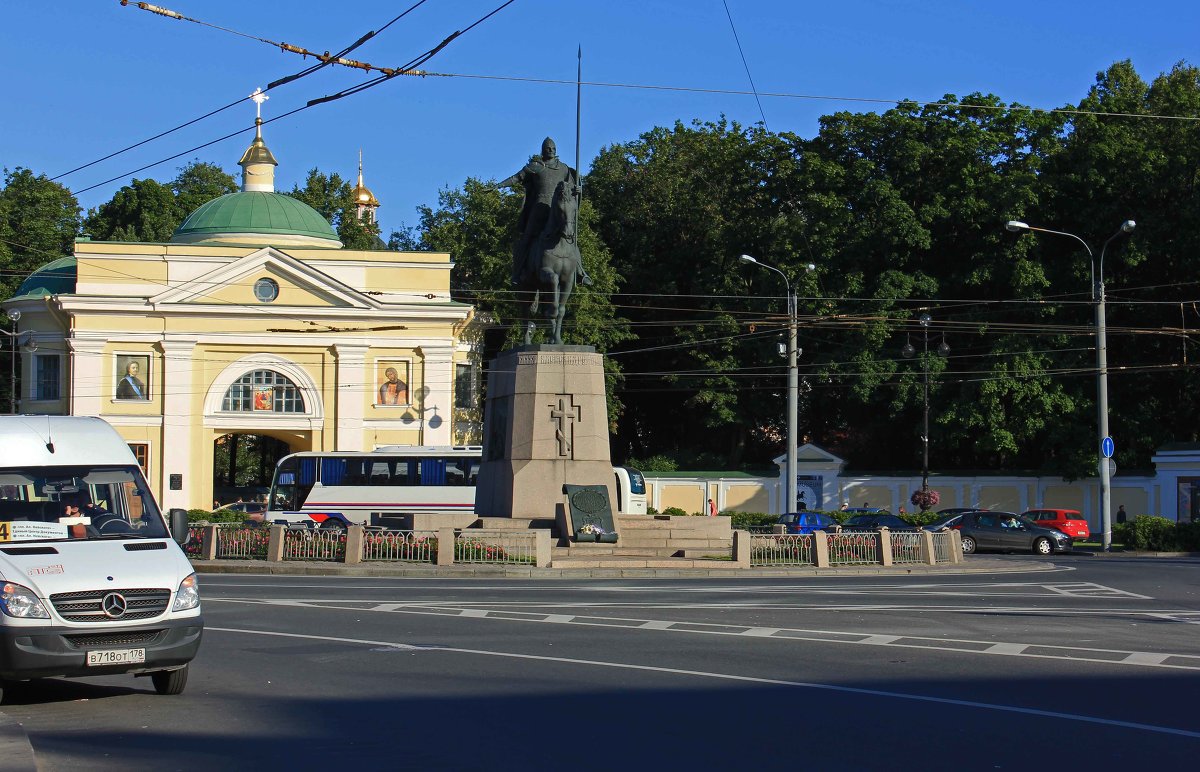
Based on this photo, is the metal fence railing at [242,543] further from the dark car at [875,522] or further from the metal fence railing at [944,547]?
the dark car at [875,522]

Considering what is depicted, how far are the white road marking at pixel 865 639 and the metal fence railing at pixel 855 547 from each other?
14.2m

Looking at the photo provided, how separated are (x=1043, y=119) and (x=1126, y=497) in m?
14.9

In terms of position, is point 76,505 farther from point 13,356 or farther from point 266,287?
point 13,356

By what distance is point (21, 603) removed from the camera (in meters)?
10.2

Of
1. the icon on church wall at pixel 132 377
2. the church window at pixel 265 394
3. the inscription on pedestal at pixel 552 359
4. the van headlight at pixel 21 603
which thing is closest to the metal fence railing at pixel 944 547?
the inscription on pedestal at pixel 552 359

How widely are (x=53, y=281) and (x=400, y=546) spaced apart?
41.9 metres

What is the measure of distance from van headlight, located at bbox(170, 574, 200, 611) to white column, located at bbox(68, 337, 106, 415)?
176 ft

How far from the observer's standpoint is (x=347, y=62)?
18344mm

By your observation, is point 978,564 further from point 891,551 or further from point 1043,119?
point 1043,119

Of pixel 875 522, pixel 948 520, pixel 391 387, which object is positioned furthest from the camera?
pixel 391 387

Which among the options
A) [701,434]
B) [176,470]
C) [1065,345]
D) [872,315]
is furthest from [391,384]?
[1065,345]

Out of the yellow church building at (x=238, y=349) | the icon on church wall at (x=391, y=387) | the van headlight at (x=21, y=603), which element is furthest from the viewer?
the icon on church wall at (x=391, y=387)

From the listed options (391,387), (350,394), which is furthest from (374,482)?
(391,387)

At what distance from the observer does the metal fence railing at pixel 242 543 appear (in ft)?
108
